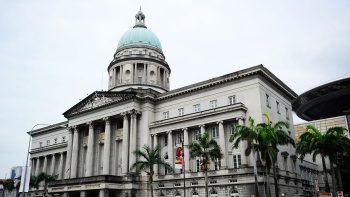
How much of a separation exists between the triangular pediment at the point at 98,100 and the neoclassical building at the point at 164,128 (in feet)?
0.61

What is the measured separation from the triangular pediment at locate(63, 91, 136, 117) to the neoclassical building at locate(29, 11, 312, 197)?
18 centimetres

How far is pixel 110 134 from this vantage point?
5853 centimetres

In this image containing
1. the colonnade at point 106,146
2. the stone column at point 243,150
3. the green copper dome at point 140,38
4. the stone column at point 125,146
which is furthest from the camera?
the green copper dome at point 140,38

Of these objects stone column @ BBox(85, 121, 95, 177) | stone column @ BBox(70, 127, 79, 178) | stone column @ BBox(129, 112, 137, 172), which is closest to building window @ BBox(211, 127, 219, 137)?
stone column @ BBox(129, 112, 137, 172)

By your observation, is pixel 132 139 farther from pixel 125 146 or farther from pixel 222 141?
pixel 222 141

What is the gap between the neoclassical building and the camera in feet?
149

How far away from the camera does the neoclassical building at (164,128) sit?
4553 centimetres

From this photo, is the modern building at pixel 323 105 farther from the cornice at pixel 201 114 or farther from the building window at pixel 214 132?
the cornice at pixel 201 114

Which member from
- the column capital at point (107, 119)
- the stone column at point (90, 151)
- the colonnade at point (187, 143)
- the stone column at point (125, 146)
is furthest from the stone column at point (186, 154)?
the stone column at point (90, 151)

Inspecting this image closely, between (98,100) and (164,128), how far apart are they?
15.6 m

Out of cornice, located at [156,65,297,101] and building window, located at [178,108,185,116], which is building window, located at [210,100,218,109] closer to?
cornice, located at [156,65,297,101]

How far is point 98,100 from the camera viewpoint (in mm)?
61219

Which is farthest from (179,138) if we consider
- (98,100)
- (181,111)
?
(98,100)

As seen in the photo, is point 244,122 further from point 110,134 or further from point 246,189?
point 110,134
